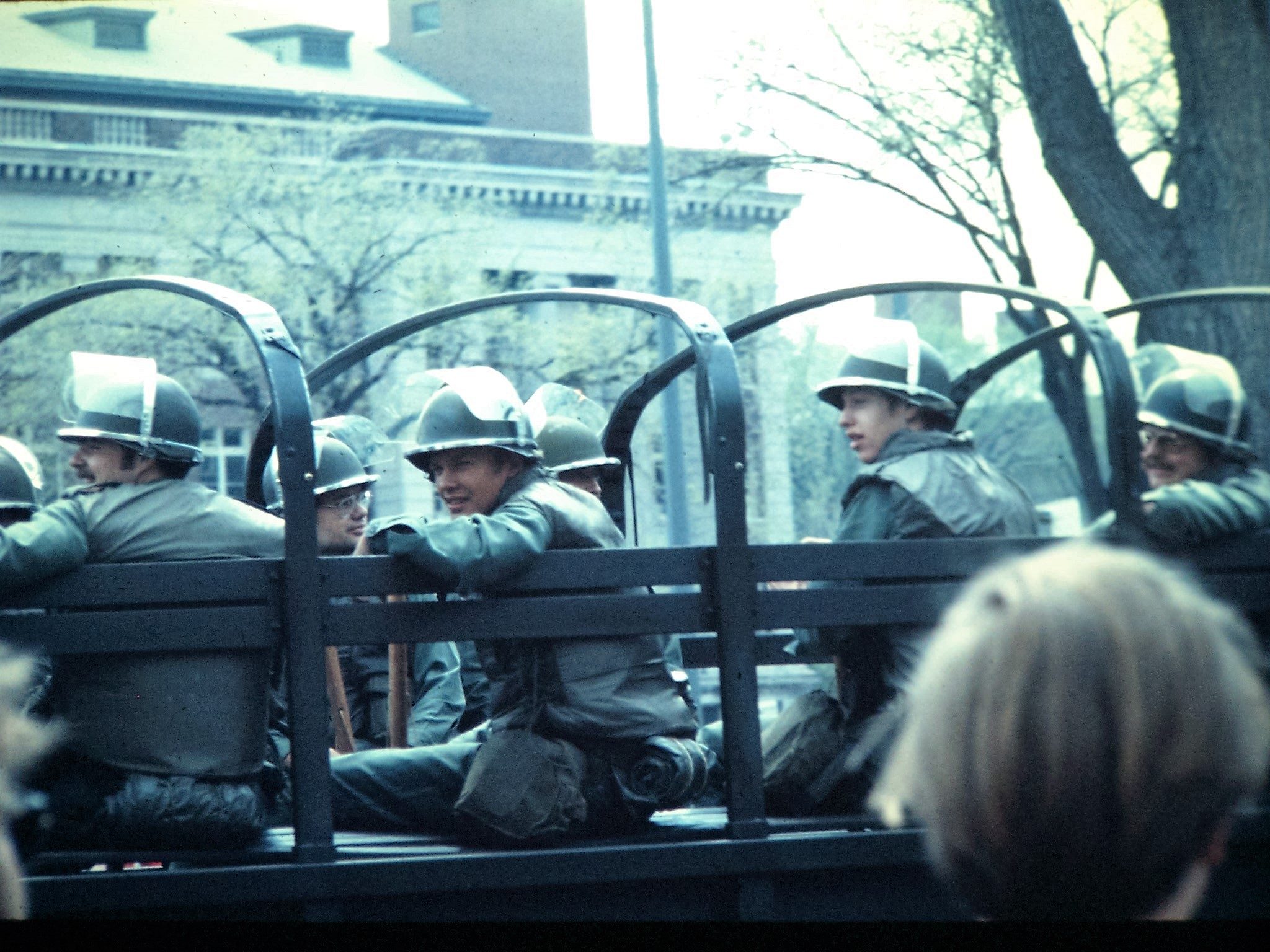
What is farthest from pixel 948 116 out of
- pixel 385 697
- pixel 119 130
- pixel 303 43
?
pixel 385 697

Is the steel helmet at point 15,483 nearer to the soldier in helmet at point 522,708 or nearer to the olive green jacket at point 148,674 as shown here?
the olive green jacket at point 148,674

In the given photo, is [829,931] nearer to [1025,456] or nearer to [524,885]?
[524,885]

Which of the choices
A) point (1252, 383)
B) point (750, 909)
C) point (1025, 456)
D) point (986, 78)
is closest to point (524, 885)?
point (750, 909)

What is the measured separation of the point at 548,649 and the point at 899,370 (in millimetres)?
1385

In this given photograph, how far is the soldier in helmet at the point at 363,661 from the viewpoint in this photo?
5262mm

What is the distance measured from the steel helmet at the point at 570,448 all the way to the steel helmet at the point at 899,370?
102cm

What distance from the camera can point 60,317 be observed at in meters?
17.7

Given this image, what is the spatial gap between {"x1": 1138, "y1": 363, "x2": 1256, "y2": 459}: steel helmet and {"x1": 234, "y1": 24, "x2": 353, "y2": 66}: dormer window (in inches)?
377

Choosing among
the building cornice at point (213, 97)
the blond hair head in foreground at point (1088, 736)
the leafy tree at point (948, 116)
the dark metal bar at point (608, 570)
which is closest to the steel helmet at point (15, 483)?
the dark metal bar at point (608, 570)

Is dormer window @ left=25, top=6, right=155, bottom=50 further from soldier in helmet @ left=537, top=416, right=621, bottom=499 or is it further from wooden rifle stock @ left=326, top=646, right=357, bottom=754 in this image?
wooden rifle stock @ left=326, top=646, right=357, bottom=754

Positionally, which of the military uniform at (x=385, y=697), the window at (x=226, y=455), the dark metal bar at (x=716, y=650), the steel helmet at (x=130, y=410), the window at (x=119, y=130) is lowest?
the military uniform at (x=385, y=697)

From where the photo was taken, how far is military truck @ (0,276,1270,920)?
3508 mm

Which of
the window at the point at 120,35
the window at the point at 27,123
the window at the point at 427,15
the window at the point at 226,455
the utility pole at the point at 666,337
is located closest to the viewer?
the window at the point at 427,15

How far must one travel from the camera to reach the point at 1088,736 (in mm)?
1396
